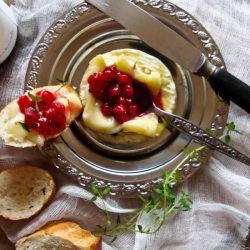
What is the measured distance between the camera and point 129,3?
→ 1565 millimetres

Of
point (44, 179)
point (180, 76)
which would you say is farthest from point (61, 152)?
point (180, 76)

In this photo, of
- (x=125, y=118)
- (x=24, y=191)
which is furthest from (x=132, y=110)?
(x=24, y=191)

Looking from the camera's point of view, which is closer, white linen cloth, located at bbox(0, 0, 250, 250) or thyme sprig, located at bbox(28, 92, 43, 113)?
thyme sprig, located at bbox(28, 92, 43, 113)

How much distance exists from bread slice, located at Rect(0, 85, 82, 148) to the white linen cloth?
0.09 m

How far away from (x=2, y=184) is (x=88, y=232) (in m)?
0.25

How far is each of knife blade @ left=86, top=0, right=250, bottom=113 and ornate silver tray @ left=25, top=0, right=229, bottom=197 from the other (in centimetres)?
5

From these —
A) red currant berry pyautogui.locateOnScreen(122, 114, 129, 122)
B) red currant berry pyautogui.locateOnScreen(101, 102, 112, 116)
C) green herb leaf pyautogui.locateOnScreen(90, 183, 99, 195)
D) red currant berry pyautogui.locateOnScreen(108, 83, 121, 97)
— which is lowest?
green herb leaf pyautogui.locateOnScreen(90, 183, 99, 195)

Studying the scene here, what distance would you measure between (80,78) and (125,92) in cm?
16

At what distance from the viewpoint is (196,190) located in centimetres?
163

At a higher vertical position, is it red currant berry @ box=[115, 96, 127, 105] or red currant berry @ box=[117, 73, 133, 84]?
red currant berry @ box=[117, 73, 133, 84]

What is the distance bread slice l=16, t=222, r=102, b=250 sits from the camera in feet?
5.17

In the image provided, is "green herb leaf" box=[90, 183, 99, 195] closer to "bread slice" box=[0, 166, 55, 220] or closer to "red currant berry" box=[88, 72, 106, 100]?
"bread slice" box=[0, 166, 55, 220]

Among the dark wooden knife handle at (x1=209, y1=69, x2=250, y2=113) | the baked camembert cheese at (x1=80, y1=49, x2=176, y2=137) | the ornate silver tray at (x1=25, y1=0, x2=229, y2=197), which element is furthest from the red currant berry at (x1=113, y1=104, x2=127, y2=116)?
the dark wooden knife handle at (x1=209, y1=69, x2=250, y2=113)

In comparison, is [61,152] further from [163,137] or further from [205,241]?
[205,241]
